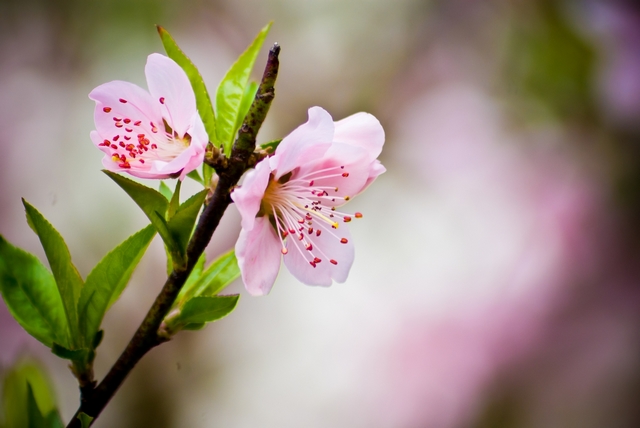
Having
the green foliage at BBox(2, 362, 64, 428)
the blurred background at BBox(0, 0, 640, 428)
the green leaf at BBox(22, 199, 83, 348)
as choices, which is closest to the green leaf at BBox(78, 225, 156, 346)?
the green leaf at BBox(22, 199, 83, 348)

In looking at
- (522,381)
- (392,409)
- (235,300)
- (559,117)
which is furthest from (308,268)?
(559,117)

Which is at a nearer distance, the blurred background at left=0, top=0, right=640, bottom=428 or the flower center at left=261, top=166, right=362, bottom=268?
the flower center at left=261, top=166, right=362, bottom=268

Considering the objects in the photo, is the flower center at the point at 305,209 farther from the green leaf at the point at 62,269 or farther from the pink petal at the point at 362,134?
the green leaf at the point at 62,269

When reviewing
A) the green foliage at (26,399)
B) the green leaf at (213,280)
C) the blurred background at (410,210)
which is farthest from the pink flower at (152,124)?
the blurred background at (410,210)

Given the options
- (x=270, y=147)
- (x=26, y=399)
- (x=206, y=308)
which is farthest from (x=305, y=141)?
(x=26, y=399)

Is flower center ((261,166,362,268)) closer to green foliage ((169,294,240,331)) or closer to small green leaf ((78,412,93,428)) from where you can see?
green foliage ((169,294,240,331))
